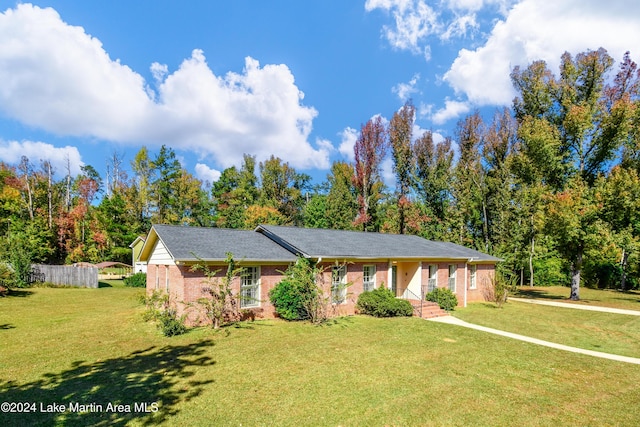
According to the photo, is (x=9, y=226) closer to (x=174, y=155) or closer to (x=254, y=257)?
(x=174, y=155)

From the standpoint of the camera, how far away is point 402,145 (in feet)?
122

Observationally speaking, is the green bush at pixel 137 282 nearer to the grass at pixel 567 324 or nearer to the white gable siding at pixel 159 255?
the white gable siding at pixel 159 255

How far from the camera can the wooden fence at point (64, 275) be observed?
2730cm

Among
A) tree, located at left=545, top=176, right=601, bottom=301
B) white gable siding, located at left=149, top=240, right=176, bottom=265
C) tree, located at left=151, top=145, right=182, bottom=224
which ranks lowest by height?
white gable siding, located at left=149, top=240, right=176, bottom=265

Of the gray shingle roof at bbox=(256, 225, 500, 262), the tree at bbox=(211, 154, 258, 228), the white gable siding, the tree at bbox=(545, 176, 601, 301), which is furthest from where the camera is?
the tree at bbox=(211, 154, 258, 228)

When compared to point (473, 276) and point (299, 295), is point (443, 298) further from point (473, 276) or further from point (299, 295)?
point (299, 295)

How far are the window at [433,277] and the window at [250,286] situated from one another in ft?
34.3

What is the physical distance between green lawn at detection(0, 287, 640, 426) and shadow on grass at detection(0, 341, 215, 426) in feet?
0.12

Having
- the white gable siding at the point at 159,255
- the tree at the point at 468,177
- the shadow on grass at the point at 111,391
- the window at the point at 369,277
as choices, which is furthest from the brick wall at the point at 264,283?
the tree at the point at 468,177

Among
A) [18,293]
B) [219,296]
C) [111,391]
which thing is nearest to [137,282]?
[18,293]

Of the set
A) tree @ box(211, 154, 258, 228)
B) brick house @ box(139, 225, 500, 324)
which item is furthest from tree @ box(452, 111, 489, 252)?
tree @ box(211, 154, 258, 228)

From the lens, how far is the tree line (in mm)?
24078

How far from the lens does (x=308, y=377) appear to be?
870 centimetres

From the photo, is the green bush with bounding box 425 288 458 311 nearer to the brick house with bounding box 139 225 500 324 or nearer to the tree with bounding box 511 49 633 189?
the brick house with bounding box 139 225 500 324
